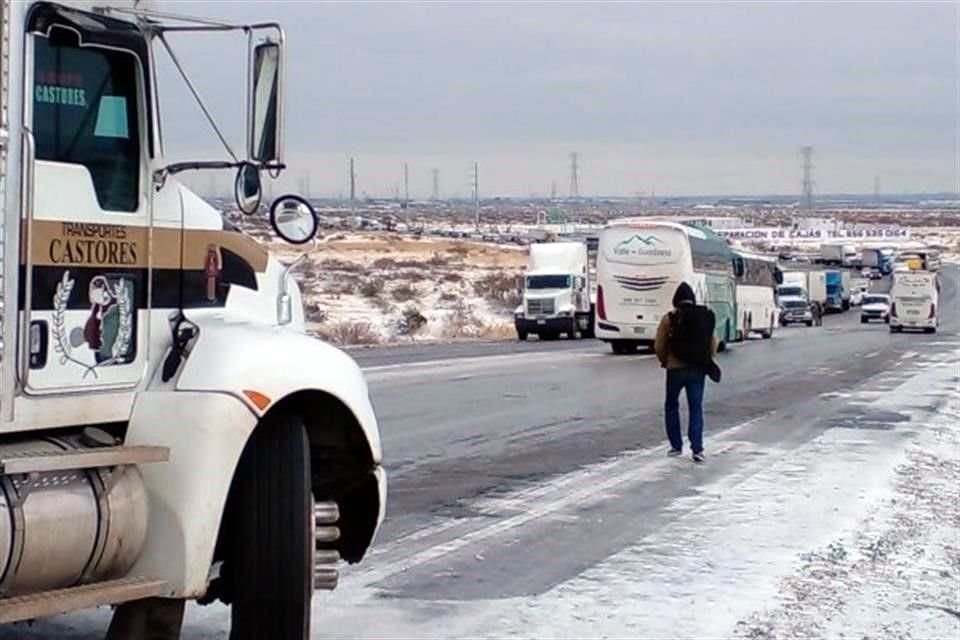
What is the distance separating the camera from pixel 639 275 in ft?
136

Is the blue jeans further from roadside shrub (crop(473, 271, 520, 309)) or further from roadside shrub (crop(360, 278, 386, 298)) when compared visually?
roadside shrub (crop(473, 271, 520, 309))

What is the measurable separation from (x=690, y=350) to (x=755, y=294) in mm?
40710

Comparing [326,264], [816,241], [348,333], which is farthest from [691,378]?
[816,241]

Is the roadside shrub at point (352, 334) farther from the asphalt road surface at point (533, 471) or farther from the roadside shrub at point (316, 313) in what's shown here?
the asphalt road surface at point (533, 471)

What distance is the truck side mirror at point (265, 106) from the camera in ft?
19.7

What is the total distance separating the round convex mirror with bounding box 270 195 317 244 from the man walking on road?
33.7ft

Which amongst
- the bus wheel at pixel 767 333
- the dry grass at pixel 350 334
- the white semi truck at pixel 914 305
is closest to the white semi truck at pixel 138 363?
the dry grass at pixel 350 334

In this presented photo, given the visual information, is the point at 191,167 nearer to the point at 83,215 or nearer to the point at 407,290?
the point at 83,215

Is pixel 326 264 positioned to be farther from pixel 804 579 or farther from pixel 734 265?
pixel 804 579

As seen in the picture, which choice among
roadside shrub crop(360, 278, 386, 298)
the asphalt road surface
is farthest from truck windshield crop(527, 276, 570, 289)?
the asphalt road surface

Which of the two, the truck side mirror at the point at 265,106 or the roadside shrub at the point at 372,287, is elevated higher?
the truck side mirror at the point at 265,106

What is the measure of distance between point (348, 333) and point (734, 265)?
1408 cm

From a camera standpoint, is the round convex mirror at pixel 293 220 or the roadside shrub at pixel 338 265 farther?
the roadside shrub at pixel 338 265

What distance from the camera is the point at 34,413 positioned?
5727 mm
